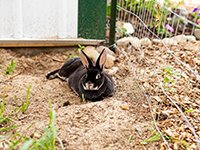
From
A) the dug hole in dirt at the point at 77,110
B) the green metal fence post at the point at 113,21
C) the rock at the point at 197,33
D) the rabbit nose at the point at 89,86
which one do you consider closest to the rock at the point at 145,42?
the green metal fence post at the point at 113,21

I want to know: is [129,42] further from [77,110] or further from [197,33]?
[77,110]

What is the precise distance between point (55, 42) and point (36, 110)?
4.61ft

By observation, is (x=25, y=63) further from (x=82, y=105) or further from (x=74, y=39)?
(x=82, y=105)

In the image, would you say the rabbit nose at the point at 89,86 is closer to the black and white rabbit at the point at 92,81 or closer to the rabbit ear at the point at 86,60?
the black and white rabbit at the point at 92,81

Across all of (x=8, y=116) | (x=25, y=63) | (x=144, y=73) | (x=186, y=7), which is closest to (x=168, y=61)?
(x=144, y=73)

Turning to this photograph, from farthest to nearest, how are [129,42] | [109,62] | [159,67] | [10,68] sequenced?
[129,42] → [109,62] → [159,67] → [10,68]

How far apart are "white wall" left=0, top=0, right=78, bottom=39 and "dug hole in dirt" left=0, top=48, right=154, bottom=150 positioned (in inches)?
14.8

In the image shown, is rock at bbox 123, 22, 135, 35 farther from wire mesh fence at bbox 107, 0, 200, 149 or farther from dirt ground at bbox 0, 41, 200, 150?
dirt ground at bbox 0, 41, 200, 150

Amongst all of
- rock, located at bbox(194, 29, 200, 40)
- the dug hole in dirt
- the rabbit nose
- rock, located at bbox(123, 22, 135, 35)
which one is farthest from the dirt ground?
rock, located at bbox(194, 29, 200, 40)

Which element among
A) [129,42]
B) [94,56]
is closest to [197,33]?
[129,42]

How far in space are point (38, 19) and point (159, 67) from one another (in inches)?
64.8

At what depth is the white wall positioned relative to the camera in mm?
4242

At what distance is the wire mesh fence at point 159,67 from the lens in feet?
9.43

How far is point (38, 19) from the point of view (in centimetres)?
437
